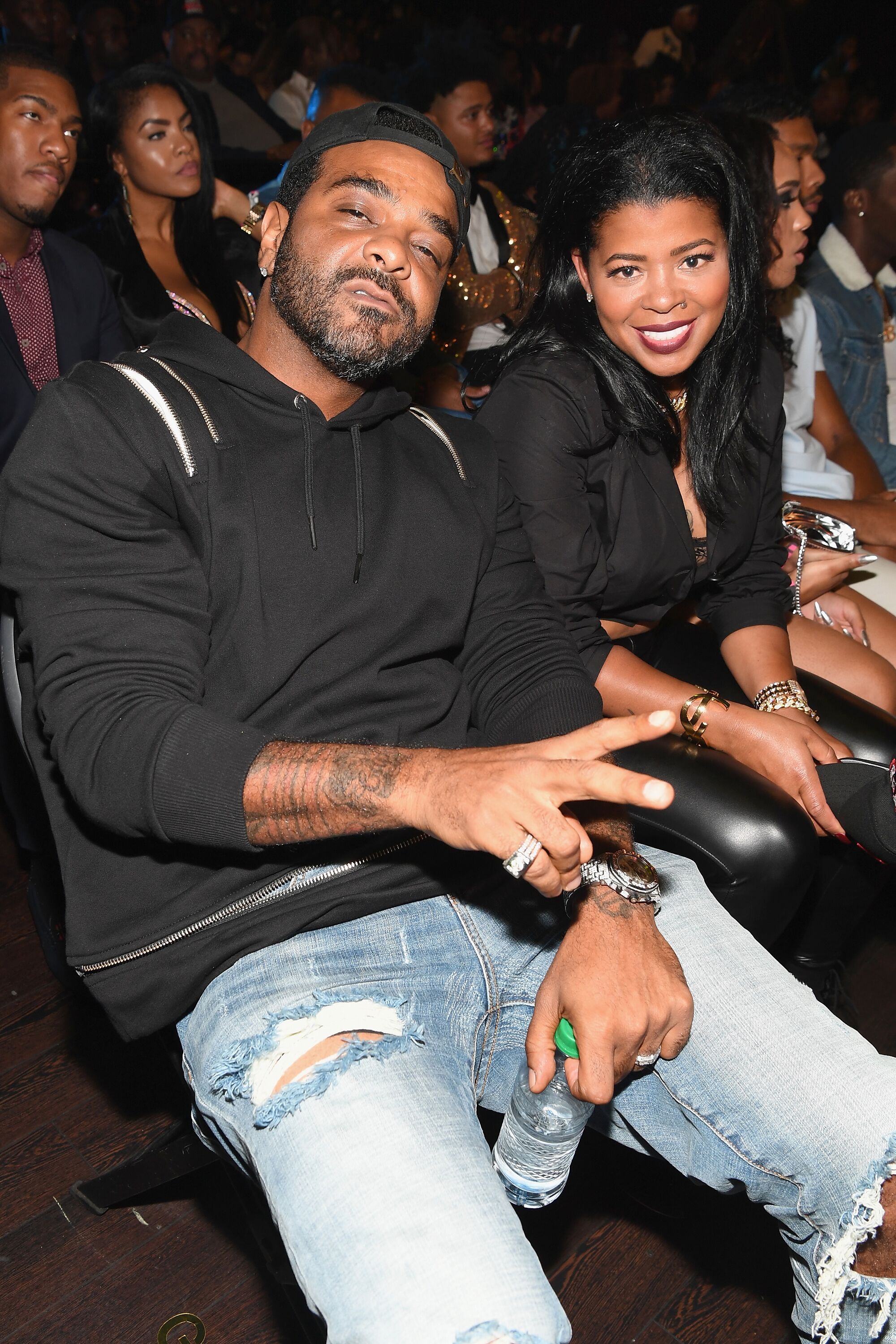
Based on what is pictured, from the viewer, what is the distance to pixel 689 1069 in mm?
1107

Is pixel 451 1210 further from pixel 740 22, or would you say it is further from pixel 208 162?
pixel 740 22

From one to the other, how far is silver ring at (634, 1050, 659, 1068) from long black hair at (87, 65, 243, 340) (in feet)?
8.58

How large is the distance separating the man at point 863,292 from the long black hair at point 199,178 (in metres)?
1.78

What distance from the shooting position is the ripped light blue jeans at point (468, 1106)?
2.73 feet

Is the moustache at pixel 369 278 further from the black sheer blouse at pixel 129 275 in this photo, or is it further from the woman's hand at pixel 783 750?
the black sheer blouse at pixel 129 275

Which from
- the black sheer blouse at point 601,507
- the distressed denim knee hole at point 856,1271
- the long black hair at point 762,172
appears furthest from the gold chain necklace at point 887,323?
the distressed denim knee hole at point 856,1271

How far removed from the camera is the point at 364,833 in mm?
1089

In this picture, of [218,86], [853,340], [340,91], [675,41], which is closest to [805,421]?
[853,340]

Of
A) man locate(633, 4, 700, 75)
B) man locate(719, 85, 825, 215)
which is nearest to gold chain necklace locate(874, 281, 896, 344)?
man locate(719, 85, 825, 215)

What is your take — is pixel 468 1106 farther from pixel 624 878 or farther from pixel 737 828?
pixel 737 828

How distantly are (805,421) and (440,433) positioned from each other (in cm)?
149

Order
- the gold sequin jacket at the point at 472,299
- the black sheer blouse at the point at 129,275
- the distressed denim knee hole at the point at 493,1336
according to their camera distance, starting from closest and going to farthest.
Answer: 1. the distressed denim knee hole at the point at 493,1336
2. the black sheer blouse at the point at 129,275
3. the gold sequin jacket at the point at 472,299

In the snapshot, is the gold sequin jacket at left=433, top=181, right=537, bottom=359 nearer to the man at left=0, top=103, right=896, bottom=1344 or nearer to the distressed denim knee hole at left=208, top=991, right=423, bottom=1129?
the man at left=0, top=103, right=896, bottom=1344

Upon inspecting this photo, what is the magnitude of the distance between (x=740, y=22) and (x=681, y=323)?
6957mm
